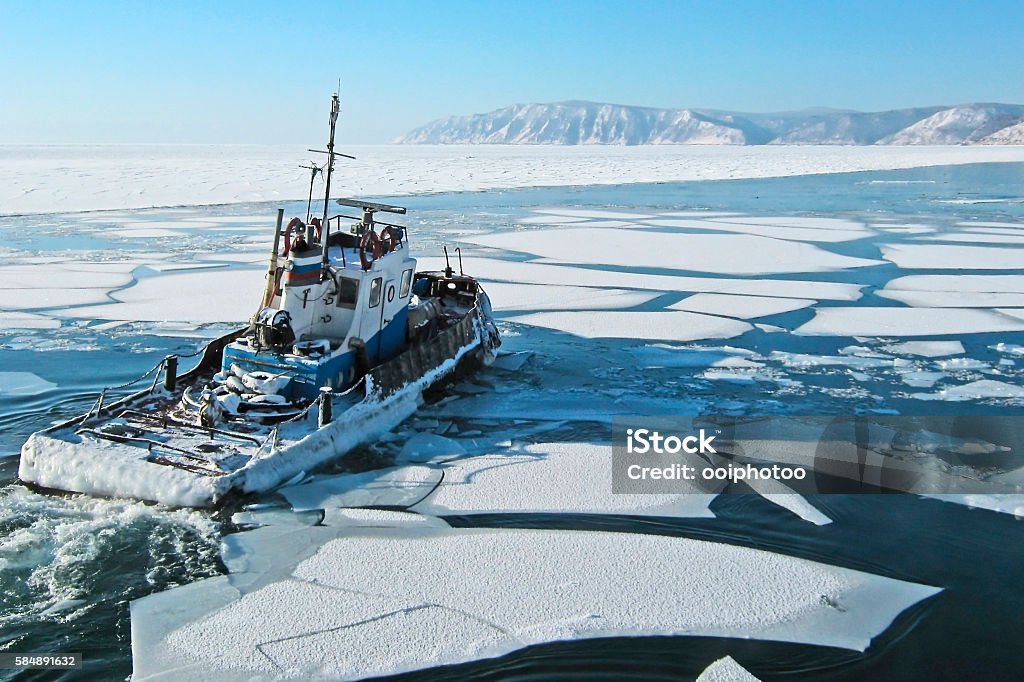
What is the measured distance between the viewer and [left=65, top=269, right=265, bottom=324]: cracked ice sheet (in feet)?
46.8

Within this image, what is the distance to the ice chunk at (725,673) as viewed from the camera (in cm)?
522

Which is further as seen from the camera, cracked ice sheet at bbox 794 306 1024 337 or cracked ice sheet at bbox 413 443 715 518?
cracked ice sheet at bbox 794 306 1024 337

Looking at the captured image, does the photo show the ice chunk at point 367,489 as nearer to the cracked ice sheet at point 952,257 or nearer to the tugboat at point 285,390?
the tugboat at point 285,390

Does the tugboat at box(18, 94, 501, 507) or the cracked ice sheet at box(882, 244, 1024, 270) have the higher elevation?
the cracked ice sheet at box(882, 244, 1024, 270)

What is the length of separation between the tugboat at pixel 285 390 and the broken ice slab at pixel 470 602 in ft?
4.15

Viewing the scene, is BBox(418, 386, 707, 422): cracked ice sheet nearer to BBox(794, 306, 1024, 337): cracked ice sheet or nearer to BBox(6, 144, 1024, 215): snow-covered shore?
BBox(794, 306, 1024, 337): cracked ice sheet

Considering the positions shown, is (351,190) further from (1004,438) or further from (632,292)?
(1004,438)

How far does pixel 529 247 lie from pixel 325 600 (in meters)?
16.6

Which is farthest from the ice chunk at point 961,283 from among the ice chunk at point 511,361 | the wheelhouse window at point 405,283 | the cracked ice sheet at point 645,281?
the wheelhouse window at point 405,283

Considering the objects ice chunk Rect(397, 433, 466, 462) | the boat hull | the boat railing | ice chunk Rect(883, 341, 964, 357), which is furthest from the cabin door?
ice chunk Rect(883, 341, 964, 357)

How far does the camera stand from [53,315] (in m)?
14.2

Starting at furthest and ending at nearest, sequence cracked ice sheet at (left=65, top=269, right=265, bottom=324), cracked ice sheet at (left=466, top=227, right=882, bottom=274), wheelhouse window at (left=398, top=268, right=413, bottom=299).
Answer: cracked ice sheet at (left=466, top=227, right=882, bottom=274) → cracked ice sheet at (left=65, top=269, right=265, bottom=324) → wheelhouse window at (left=398, top=268, right=413, bottom=299)

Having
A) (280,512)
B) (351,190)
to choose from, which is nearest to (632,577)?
(280,512)

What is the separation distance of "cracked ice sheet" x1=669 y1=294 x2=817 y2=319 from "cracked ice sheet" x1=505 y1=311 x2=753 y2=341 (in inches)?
18.1
